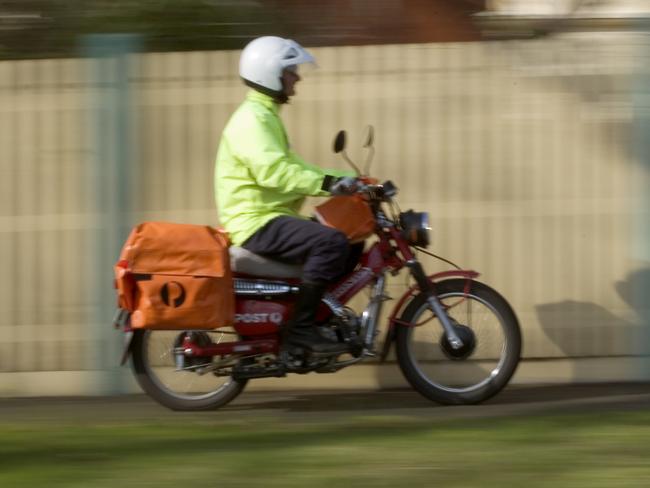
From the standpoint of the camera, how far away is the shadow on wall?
7715 mm

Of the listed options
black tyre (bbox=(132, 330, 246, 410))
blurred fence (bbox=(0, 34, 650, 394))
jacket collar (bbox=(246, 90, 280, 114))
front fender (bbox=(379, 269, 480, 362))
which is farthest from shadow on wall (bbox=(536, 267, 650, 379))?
jacket collar (bbox=(246, 90, 280, 114))

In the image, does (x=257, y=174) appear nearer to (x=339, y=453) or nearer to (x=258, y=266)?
(x=258, y=266)

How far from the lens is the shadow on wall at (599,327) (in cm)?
771

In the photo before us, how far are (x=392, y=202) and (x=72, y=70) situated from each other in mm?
2215

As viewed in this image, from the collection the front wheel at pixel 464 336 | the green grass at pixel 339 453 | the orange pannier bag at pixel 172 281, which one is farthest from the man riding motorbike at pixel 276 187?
the green grass at pixel 339 453

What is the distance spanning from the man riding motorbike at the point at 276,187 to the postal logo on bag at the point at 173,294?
46 centimetres

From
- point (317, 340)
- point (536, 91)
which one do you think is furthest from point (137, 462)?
point (536, 91)

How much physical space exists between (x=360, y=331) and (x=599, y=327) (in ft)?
5.57

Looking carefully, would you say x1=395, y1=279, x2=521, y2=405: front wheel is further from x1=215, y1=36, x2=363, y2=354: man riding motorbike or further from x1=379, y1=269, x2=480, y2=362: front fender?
A: x1=215, y1=36, x2=363, y2=354: man riding motorbike

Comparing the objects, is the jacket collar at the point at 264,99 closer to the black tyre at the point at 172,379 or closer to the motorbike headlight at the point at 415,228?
the motorbike headlight at the point at 415,228

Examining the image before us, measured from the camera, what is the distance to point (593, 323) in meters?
7.73

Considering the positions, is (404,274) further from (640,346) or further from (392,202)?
(640,346)

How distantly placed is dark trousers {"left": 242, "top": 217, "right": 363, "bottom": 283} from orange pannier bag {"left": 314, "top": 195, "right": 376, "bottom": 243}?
0.31ft

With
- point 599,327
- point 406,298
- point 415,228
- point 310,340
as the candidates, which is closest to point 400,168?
point 415,228
